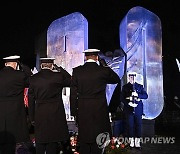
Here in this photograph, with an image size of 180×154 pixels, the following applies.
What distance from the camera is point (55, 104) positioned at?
4359 millimetres

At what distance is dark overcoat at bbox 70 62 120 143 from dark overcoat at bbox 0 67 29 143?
0.71 metres

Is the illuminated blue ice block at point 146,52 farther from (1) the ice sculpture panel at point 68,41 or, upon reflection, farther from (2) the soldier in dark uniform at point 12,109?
(2) the soldier in dark uniform at point 12,109

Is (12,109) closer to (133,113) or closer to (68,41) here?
(133,113)

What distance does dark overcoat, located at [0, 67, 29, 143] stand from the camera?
4.48 meters

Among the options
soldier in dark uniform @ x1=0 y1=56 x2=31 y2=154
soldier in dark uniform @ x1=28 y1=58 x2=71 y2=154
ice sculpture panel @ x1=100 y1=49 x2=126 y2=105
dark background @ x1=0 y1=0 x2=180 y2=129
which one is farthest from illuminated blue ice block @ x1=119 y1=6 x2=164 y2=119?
soldier in dark uniform @ x1=0 y1=56 x2=31 y2=154

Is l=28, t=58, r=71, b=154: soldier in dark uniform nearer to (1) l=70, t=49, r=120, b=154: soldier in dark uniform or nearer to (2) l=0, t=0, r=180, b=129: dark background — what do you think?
(1) l=70, t=49, r=120, b=154: soldier in dark uniform

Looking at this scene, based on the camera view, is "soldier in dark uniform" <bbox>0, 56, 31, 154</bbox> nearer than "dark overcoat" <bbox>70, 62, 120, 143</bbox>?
No

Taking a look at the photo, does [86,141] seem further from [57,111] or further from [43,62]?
[43,62]

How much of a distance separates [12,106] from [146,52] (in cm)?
430

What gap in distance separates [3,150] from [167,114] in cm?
689

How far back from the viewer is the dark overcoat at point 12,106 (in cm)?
448

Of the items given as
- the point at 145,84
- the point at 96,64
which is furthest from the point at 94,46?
the point at 96,64

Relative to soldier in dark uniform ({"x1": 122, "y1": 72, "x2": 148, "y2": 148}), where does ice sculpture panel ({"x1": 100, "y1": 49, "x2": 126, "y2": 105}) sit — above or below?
above

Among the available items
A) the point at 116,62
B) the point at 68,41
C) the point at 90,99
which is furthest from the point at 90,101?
the point at 68,41
